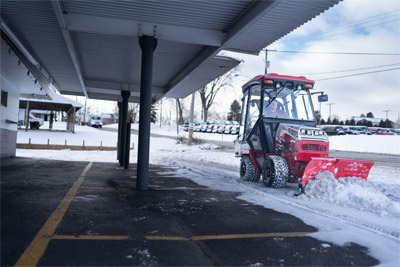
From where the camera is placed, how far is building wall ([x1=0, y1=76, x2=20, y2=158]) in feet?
45.8

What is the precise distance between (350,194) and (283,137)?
2.34m

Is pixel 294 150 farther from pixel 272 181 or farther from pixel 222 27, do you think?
pixel 222 27

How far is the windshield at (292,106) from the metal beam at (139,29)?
2.36m

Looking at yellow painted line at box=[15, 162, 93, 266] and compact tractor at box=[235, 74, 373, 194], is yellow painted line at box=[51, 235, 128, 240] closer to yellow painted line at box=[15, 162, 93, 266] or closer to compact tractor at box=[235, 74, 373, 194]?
yellow painted line at box=[15, 162, 93, 266]

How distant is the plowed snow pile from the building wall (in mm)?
12610

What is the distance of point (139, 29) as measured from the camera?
7559 mm

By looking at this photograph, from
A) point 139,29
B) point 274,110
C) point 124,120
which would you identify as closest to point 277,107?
point 274,110

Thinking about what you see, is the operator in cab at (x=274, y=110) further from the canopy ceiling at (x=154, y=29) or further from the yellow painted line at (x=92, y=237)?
the yellow painted line at (x=92, y=237)

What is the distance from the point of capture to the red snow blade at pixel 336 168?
23.7ft

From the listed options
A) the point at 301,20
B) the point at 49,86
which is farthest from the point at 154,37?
the point at 49,86

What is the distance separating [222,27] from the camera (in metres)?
7.88

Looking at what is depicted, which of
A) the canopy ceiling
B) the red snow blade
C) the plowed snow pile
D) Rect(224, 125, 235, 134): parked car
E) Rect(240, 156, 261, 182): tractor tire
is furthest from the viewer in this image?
Rect(224, 125, 235, 134): parked car

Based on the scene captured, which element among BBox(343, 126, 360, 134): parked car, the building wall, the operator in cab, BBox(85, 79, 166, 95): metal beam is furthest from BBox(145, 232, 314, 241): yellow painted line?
BBox(343, 126, 360, 134): parked car

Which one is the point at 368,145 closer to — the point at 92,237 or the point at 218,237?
the point at 218,237
